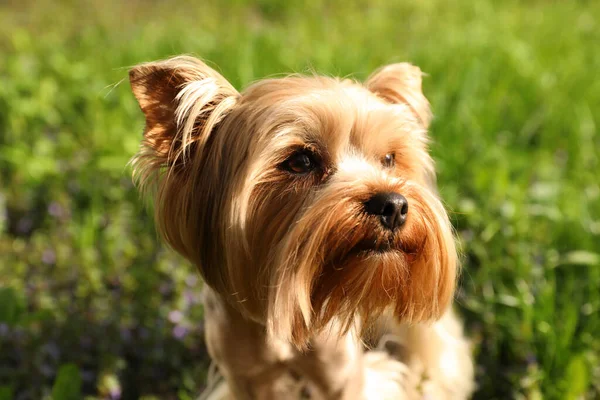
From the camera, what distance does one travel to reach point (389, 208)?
1.90m

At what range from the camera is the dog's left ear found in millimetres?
2410

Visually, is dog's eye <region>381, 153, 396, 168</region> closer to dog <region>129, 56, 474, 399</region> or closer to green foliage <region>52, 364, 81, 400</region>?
dog <region>129, 56, 474, 399</region>

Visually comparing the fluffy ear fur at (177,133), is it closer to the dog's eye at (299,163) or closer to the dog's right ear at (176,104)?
the dog's right ear at (176,104)

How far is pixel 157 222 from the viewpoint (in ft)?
7.41

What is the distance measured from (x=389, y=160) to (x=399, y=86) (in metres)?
0.31

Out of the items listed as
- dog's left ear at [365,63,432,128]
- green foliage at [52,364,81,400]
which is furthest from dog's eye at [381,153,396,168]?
green foliage at [52,364,81,400]

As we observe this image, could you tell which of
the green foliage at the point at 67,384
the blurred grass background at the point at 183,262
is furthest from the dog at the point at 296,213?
the green foliage at the point at 67,384

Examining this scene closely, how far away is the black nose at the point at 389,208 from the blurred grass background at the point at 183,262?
0.84 metres

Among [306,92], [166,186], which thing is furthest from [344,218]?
[166,186]

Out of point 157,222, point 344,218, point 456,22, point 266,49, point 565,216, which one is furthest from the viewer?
point 456,22

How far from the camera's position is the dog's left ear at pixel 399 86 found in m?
2.41

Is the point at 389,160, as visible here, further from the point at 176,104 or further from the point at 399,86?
the point at 176,104

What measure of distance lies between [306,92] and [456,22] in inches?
211

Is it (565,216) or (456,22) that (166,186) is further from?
(456,22)
